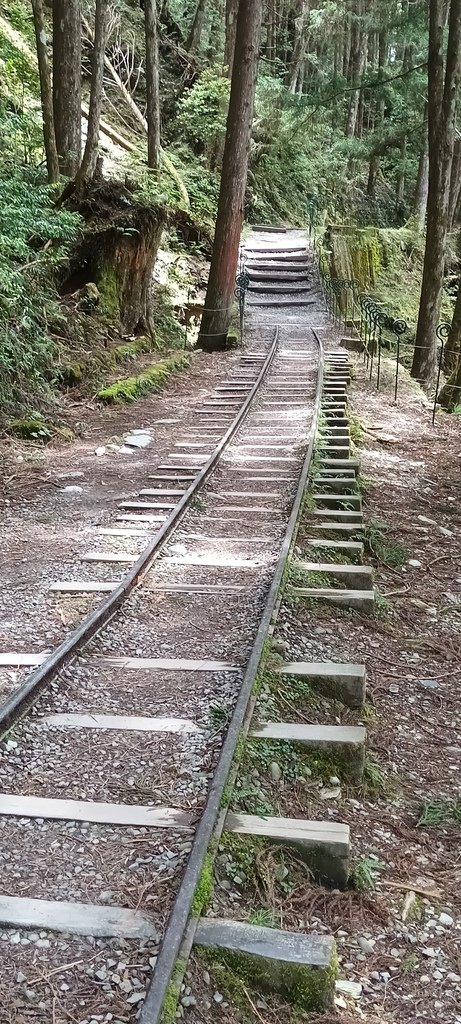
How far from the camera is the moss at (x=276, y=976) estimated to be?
238 centimetres

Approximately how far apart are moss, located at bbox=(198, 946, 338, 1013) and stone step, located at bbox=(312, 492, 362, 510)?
5.06 m

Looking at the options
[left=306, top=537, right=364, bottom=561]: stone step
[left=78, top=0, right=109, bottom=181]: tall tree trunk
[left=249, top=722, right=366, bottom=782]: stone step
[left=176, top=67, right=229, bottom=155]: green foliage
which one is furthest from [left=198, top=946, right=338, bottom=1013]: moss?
[left=176, top=67, right=229, bottom=155]: green foliage

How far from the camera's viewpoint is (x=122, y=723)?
3.81m

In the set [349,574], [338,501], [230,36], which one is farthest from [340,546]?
[230,36]

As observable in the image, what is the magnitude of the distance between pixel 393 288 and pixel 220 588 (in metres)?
21.5

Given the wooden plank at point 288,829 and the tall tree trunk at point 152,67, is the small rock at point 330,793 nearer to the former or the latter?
the wooden plank at point 288,829

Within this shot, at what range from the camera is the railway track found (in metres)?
2.43

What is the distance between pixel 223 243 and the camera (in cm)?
1564

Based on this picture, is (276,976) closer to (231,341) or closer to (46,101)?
(231,341)

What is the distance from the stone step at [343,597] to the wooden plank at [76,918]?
288cm

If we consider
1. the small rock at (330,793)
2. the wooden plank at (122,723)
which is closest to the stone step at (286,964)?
the small rock at (330,793)

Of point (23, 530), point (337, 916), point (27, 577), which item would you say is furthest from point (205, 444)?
point (337, 916)

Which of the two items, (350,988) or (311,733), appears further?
(311,733)

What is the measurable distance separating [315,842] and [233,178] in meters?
14.3
